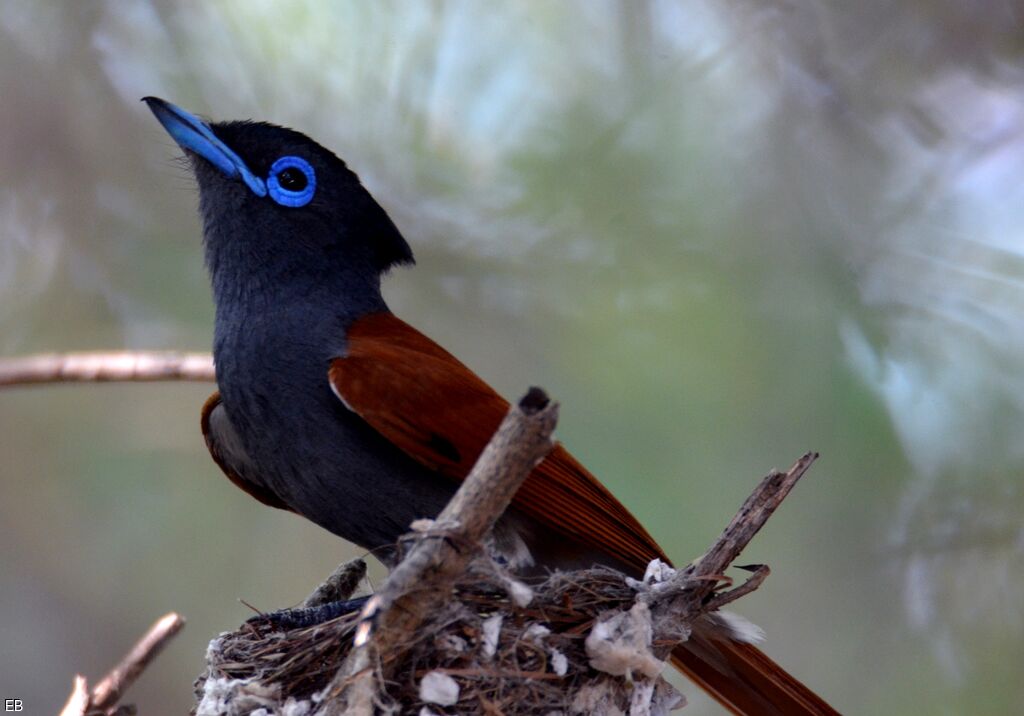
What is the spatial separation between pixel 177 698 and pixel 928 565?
337 centimetres

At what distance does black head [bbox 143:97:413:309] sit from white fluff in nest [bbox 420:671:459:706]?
1251 millimetres

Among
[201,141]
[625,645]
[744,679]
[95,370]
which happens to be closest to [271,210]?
[201,141]

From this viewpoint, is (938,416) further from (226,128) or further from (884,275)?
(226,128)

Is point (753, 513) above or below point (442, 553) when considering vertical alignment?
above

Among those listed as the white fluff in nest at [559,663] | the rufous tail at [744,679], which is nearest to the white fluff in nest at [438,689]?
the white fluff in nest at [559,663]

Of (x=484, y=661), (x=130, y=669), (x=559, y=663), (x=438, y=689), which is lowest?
(x=130, y=669)

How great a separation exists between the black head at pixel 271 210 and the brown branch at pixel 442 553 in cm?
128

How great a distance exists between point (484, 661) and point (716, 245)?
243cm

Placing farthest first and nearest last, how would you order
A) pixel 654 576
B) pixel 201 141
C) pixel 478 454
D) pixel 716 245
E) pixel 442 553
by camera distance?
pixel 716 245, pixel 201 141, pixel 478 454, pixel 654 576, pixel 442 553

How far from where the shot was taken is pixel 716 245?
15.2ft

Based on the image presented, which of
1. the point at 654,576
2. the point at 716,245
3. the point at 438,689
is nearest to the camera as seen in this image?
the point at 438,689

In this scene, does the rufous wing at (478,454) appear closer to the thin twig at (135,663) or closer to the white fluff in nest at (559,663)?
the white fluff in nest at (559,663)

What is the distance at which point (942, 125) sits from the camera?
448 cm

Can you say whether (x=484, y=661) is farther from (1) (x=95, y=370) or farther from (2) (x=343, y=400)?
(1) (x=95, y=370)
